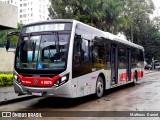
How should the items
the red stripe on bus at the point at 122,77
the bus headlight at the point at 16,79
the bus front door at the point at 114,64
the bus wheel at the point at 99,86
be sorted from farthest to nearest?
the red stripe on bus at the point at 122,77 < the bus front door at the point at 114,64 < the bus wheel at the point at 99,86 < the bus headlight at the point at 16,79

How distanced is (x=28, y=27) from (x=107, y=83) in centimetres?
490

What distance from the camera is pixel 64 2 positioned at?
29.1 m

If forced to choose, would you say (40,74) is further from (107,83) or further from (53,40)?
(107,83)

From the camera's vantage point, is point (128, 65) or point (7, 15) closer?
point (128, 65)

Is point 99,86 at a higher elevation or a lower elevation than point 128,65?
lower

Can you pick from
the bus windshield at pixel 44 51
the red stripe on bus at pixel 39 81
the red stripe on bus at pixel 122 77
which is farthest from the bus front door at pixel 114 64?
the red stripe on bus at pixel 39 81

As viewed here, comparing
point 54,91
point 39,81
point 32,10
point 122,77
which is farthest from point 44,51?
point 32,10

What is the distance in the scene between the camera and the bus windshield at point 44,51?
9367 millimetres

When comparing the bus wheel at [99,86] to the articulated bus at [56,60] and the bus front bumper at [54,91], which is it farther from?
the bus front bumper at [54,91]

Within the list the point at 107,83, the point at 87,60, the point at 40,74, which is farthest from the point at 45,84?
the point at 107,83

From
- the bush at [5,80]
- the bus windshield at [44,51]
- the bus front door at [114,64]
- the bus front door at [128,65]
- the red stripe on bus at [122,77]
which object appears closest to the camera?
the bus windshield at [44,51]

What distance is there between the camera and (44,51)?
9516 mm

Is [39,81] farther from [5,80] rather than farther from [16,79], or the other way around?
[5,80]

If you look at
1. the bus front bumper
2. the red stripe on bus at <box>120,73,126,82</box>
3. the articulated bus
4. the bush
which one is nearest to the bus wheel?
the articulated bus
